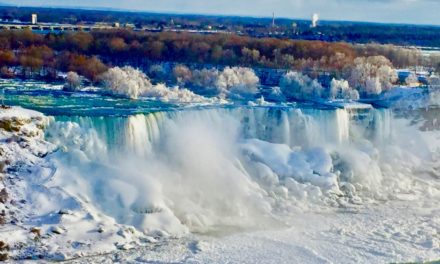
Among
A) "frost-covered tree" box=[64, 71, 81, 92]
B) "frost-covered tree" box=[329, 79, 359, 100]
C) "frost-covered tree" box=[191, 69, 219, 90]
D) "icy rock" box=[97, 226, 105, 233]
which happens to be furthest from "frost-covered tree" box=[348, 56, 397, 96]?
"icy rock" box=[97, 226, 105, 233]

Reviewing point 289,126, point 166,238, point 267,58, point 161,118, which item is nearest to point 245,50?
point 267,58

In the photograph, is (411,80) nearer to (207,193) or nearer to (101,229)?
(207,193)

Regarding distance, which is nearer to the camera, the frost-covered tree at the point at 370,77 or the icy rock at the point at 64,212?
the icy rock at the point at 64,212

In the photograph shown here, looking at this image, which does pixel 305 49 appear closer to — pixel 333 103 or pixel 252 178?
pixel 333 103

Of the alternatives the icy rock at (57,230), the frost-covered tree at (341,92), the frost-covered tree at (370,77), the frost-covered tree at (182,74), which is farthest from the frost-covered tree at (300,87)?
the icy rock at (57,230)

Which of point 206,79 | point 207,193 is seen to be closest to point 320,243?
point 207,193

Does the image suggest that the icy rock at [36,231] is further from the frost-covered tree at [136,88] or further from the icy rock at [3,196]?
the frost-covered tree at [136,88]
